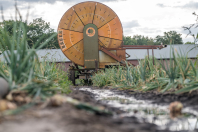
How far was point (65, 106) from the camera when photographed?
5.75ft

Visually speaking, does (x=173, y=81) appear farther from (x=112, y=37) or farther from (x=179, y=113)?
(x=112, y=37)

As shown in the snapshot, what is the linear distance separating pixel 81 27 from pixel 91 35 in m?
0.59

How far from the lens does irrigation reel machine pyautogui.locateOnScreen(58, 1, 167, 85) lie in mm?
8820

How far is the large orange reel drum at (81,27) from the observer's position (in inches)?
352

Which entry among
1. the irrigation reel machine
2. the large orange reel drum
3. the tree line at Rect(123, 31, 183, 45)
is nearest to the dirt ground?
the irrigation reel machine

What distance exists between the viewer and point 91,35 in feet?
28.8

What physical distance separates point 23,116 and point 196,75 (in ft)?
8.63

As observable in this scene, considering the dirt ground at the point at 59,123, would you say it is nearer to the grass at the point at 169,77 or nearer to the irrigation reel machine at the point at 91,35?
the grass at the point at 169,77

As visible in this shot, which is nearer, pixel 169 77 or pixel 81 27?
pixel 169 77

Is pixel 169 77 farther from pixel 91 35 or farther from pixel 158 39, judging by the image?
pixel 158 39

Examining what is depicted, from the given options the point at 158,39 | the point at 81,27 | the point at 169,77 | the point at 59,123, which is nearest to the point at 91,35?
the point at 81,27

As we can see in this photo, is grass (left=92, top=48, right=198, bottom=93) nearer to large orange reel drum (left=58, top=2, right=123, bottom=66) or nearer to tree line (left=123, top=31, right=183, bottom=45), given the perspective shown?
large orange reel drum (left=58, top=2, right=123, bottom=66)

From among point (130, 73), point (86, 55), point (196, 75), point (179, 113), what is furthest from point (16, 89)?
point (86, 55)

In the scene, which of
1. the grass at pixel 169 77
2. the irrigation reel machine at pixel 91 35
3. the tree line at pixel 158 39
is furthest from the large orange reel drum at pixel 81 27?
the tree line at pixel 158 39
